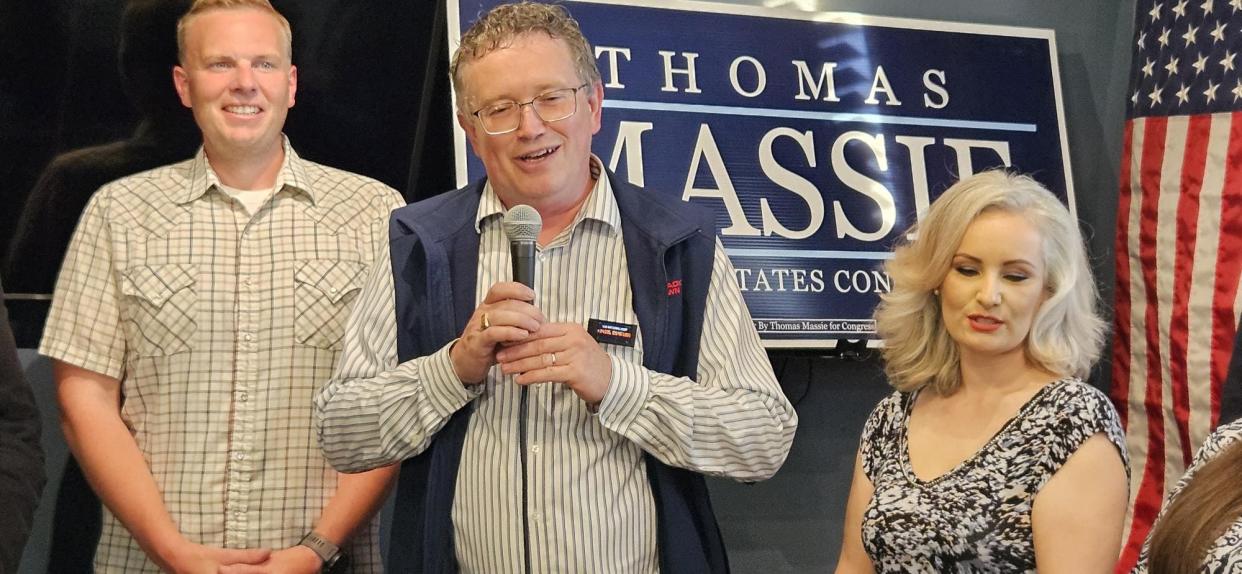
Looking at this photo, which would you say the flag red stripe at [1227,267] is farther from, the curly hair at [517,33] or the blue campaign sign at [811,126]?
the curly hair at [517,33]

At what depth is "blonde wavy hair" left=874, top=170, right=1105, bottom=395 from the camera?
7.86ft

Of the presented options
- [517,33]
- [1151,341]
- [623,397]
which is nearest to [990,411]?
[623,397]

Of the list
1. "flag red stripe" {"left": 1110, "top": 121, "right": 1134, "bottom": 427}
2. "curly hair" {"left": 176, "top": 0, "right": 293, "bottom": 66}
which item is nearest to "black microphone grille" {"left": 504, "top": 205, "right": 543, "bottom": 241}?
"curly hair" {"left": 176, "top": 0, "right": 293, "bottom": 66}

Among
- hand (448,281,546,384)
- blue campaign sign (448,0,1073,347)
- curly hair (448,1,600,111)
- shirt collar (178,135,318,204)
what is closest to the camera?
hand (448,281,546,384)

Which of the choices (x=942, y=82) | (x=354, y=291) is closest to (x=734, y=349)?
(x=354, y=291)

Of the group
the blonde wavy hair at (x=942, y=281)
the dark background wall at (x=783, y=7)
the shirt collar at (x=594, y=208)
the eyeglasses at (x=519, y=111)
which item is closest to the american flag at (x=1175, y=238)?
the dark background wall at (x=783, y=7)

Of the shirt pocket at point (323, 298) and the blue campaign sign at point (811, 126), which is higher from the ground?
the blue campaign sign at point (811, 126)

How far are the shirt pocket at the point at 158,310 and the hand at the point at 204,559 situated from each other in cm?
42

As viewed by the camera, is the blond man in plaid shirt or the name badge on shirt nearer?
the name badge on shirt

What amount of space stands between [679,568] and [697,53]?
75.6 inches

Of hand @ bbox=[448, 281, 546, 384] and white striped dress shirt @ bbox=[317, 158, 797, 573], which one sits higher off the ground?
hand @ bbox=[448, 281, 546, 384]

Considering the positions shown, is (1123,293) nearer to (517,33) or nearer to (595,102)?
(595,102)

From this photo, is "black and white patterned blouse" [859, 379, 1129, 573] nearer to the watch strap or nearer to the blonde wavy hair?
the blonde wavy hair

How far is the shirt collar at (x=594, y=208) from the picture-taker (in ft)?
7.70
